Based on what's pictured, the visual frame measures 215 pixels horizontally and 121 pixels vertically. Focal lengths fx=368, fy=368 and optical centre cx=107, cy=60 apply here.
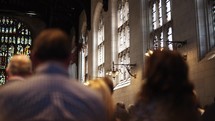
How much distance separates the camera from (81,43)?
24547mm

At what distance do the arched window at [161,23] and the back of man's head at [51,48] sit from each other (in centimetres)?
954

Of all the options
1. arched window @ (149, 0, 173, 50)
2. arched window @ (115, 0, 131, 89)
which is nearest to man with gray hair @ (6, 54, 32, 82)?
arched window @ (149, 0, 173, 50)

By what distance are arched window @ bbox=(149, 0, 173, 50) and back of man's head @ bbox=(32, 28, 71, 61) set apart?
954 cm

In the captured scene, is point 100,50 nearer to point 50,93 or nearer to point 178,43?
point 178,43

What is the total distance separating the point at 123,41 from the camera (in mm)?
16250

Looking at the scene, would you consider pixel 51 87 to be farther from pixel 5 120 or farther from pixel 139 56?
pixel 139 56

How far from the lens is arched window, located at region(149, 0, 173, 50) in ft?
37.9

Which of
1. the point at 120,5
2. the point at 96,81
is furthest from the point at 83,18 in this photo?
the point at 96,81

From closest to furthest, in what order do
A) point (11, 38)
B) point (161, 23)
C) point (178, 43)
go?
1. point (178, 43)
2. point (161, 23)
3. point (11, 38)

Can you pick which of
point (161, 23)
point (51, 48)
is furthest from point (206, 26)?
point (51, 48)

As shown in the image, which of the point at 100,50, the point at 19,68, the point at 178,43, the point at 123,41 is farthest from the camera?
the point at 100,50

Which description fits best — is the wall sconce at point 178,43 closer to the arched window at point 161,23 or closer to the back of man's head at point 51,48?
the arched window at point 161,23

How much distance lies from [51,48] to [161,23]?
10921mm

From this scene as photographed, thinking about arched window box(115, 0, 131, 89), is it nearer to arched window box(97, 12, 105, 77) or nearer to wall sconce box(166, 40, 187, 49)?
arched window box(97, 12, 105, 77)
